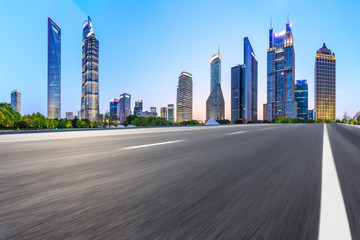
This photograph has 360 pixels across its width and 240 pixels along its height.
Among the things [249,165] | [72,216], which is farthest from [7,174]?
[249,165]

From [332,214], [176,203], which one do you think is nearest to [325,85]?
[332,214]

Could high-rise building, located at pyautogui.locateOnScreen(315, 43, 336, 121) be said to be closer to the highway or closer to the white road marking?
the white road marking

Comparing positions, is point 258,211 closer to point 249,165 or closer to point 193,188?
point 193,188

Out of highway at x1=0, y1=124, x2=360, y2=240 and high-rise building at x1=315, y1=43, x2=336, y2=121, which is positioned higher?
high-rise building at x1=315, y1=43, x2=336, y2=121

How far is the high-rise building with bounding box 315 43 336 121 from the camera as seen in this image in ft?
594

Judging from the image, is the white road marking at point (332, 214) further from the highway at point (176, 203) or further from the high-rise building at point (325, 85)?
the high-rise building at point (325, 85)

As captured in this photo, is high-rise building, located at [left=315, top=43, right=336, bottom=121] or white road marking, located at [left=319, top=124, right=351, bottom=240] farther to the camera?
high-rise building, located at [left=315, top=43, right=336, bottom=121]

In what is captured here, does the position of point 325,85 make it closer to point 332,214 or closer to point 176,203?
point 332,214

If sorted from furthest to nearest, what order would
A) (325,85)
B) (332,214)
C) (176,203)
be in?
1. (325,85)
2. (176,203)
3. (332,214)

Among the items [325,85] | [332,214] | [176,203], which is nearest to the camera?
[332,214]

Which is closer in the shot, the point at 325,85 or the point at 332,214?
the point at 332,214

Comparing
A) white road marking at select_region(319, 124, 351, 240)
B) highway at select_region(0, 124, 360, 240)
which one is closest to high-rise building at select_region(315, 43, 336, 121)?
white road marking at select_region(319, 124, 351, 240)

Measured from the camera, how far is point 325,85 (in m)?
185

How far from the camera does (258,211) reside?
54.4 inches
